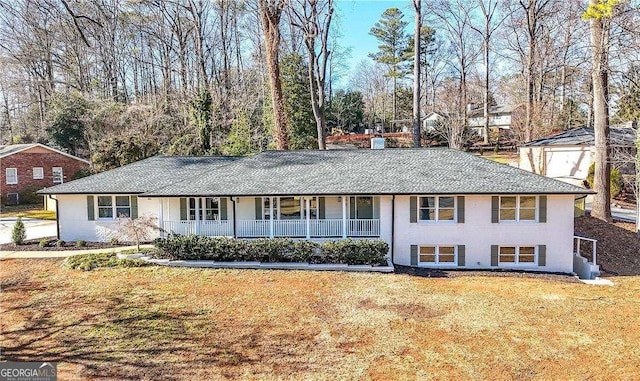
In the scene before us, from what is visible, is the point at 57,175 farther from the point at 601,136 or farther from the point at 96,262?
the point at 601,136

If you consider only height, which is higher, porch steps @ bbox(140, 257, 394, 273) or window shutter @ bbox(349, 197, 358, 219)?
window shutter @ bbox(349, 197, 358, 219)

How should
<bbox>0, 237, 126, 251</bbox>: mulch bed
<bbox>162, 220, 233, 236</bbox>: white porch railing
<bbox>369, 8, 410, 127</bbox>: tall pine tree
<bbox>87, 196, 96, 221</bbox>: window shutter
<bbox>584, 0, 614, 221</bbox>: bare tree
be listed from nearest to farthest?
<bbox>162, 220, 233, 236</bbox>: white porch railing → <bbox>0, 237, 126, 251</bbox>: mulch bed → <bbox>87, 196, 96, 221</bbox>: window shutter → <bbox>584, 0, 614, 221</bbox>: bare tree → <bbox>369, 8, 410, 127</bbox>: tall pine tree

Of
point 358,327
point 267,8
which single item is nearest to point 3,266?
point 358,327

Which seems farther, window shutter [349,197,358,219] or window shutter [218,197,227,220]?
window shutter [218,197,227,220]

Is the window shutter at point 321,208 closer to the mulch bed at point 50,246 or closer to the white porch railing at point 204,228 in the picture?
the white porch railing at point 204,228

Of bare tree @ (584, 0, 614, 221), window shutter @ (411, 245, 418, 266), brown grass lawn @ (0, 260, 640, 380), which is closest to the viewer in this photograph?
brown grass lawn @ (0, 260, 640, 380)

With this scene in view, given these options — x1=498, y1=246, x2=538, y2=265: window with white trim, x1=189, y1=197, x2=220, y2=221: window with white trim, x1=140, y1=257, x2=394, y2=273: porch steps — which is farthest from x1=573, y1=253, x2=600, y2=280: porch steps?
x1=189, y1=197, x2=220, y2=221: window with white trim

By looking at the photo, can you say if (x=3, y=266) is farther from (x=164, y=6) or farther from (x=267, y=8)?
(x=164, y=6)

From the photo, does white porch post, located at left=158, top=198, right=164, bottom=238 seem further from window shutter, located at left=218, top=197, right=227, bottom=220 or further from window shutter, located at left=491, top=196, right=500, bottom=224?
window shutter, located at left=491, top=196, right=500, bottom=224

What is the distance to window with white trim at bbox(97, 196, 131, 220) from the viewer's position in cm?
1803

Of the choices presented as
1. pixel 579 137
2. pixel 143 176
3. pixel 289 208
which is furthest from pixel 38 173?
pixel 579 137

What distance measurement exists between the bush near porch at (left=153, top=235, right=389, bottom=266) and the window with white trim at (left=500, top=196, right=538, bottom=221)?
486cm


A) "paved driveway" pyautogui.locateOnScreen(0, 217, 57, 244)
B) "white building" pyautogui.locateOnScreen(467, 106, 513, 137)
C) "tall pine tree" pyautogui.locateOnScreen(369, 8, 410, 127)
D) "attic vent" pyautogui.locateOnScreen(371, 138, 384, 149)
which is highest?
"tall pine tree" pyautogui.locateOnScreen(369, 8, 410, 127)

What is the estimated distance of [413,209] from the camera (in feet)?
51.6
